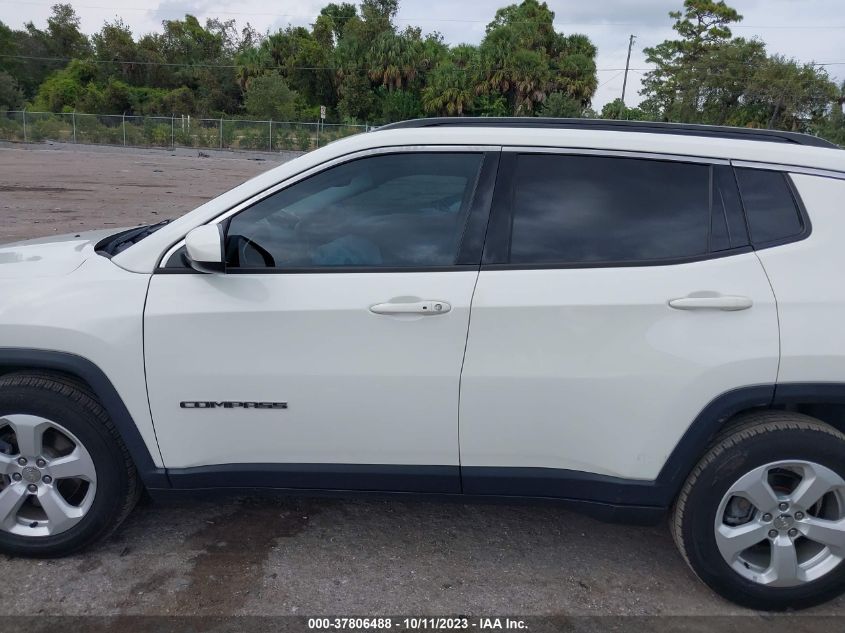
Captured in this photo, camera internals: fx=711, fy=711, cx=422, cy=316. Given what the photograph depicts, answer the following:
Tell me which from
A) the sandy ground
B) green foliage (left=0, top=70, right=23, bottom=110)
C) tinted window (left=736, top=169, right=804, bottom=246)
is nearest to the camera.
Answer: tinted window (left=736, top=169, right=804, bottom=246)

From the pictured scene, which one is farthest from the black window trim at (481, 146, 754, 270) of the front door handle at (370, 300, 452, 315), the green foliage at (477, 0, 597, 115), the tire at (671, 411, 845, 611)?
the green foliage at (477, 0, 597, 115)

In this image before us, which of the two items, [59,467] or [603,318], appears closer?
[603,318]

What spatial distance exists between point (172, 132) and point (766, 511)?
132 ft

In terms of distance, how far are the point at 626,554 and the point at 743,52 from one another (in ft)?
196

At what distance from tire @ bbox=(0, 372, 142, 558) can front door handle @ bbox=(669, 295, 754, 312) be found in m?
2.30

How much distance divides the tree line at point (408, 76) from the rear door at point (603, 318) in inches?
1723

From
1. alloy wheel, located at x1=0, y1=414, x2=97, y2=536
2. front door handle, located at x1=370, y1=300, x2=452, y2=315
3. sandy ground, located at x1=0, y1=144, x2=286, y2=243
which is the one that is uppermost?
front door handle, located at x1=370, y1=300, x2=452, y2=315

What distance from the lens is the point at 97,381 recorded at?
9.15 ft

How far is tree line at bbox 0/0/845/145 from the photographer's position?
51.3 meters

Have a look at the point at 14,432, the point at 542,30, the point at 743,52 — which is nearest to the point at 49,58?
the point at 542,30

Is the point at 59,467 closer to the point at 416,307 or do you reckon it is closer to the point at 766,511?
the point at 416,307

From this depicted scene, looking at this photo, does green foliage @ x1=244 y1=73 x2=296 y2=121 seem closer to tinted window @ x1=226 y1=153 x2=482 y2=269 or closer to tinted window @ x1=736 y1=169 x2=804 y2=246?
tinted window @ x1=226 y1=153 x2=482 y2=269

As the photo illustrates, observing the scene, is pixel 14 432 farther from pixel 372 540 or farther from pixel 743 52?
pixel 743 52

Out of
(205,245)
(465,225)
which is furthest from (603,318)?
(205,245)
